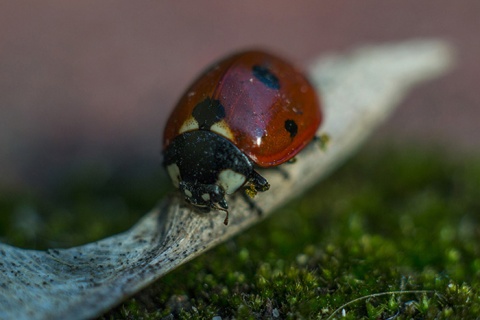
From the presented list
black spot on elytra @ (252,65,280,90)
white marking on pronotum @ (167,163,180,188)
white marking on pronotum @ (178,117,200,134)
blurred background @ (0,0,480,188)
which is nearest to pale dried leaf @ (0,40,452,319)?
white marking on pronotum @ (167,163,180,188)

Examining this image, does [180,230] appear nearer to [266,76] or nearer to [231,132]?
[231,132]

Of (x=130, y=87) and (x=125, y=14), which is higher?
(x=125, y=14)

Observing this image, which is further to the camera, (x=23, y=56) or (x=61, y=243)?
(x=23, y=56)

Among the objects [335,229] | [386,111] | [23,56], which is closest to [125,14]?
[23,56]

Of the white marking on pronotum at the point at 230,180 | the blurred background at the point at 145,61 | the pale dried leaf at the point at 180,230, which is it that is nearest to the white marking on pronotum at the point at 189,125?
the white marking on pronotum at the point at 230,180

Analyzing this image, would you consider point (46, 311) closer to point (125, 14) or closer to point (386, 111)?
point (386, 111)

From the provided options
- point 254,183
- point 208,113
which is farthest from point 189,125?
point 254,183
